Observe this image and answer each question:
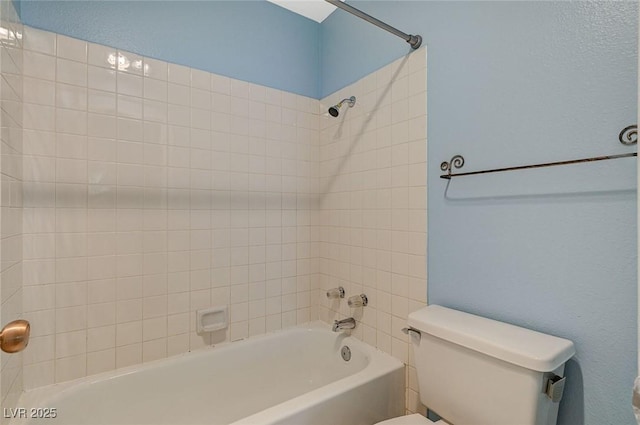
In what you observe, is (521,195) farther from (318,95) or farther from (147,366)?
(147,366)

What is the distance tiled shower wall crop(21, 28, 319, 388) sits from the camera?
1.32m

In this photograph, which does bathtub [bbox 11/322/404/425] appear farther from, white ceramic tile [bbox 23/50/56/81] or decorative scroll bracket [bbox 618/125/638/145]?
white ceramic tile [bbox 23/50/56/81]

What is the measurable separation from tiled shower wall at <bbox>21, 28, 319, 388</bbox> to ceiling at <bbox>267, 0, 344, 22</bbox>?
0.55 m

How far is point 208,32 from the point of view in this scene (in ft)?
5.57

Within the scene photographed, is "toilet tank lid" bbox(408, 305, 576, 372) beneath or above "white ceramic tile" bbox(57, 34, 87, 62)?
beneath

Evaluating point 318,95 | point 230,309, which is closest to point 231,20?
point 318,95

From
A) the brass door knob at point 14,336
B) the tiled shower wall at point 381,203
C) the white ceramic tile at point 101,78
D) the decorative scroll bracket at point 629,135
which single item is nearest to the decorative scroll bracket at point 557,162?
the decorative scroll bracket at point 629,135

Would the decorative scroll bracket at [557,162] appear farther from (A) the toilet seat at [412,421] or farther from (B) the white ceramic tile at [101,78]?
(B) the white ceramic tile at [101,78]

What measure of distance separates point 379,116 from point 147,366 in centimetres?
175

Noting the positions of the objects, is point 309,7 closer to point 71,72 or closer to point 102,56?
point 102,56

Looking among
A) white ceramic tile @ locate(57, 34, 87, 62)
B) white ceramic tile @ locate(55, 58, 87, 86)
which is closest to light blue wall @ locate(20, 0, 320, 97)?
white ceramic tile @ locate(57, 34, 87, 62)

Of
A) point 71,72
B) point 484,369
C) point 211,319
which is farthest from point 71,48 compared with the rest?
point 484,369

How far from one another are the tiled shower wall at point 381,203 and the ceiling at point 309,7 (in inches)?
21.5

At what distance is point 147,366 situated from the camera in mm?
1495
